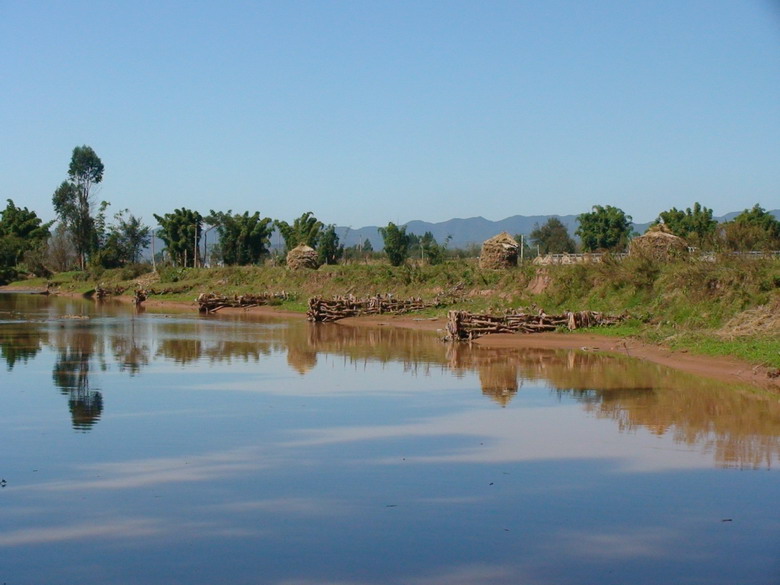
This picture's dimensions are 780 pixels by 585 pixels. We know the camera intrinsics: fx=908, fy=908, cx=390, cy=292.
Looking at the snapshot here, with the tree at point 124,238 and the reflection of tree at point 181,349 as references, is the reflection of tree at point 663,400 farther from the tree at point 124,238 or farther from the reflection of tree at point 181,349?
the tree at point 124,238

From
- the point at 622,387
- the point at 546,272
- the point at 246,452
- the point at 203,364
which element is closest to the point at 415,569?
the point at 246,452

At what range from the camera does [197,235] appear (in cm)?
6506

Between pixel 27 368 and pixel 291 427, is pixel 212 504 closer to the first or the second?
pixel 291 427

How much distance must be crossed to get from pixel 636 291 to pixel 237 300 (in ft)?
73.8

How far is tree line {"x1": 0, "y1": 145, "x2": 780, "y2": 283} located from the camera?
57.4 m

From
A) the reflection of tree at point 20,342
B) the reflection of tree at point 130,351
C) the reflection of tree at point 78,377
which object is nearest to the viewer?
the reflection of tree at point 78,377

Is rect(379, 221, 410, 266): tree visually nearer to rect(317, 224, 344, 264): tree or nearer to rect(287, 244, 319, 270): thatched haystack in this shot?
rect(317, 224, 344, 264): tree

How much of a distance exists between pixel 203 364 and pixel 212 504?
1231cm

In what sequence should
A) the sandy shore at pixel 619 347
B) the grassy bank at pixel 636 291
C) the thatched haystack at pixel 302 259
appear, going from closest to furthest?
the sandy shore at pixel 619 347 < the grassy bank at pixel 636 291 < the thatched haystack at pixel 302 259

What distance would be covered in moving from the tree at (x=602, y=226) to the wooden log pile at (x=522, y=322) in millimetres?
35089

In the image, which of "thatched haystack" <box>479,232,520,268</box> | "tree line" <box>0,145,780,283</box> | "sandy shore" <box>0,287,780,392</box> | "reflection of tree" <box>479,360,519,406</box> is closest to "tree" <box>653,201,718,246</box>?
"tree line" <box>0,145,780,283</box>

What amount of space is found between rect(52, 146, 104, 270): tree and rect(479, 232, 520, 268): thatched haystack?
4068 cm

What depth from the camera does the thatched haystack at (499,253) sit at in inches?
1599

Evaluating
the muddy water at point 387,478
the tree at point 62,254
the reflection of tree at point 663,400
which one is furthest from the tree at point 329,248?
the muddy water at point 387,478
